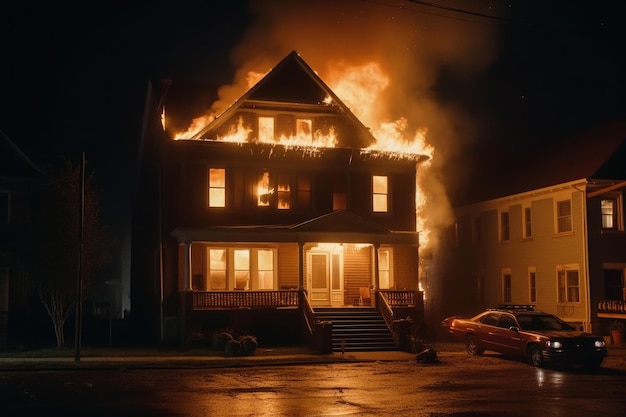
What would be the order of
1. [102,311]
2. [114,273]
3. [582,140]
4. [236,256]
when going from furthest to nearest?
1. [114,273]
2. [102,311]
3. [582,140]
4. [236,256]

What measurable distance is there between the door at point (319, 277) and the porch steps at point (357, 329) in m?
2.16

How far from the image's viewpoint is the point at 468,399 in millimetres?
16250

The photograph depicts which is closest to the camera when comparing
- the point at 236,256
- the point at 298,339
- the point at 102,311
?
the point at 298,339

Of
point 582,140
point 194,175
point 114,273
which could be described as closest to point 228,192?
point 194,175

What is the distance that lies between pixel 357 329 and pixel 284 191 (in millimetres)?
6583

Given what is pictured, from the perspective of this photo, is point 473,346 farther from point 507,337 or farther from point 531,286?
point 531,286

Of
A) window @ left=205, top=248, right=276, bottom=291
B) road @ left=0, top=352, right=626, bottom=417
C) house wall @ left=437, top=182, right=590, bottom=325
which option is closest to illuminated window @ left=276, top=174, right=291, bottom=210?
window @ left=205, top=248, right=276, bottom=291

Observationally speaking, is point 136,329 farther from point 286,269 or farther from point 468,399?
point 468,399

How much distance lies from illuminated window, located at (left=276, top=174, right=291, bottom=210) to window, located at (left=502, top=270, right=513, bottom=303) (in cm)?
1301

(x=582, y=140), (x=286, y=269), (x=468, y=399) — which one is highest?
(x=582, y=140)

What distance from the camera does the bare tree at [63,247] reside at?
29.0 meters

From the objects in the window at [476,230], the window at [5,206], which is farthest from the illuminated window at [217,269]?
the window at [476,230]

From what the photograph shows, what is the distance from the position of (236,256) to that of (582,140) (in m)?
17.2

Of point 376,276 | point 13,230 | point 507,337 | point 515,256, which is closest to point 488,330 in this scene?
point 507,337
